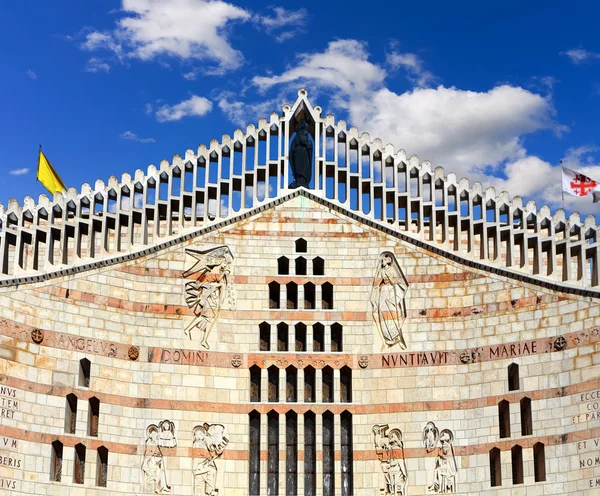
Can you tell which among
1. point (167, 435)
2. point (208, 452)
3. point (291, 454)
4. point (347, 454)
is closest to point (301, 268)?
point (291, 454)

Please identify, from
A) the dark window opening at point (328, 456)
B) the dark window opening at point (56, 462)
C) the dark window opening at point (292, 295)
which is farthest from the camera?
the dark window opening at point (292, 295)

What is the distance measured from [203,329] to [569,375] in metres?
8.42

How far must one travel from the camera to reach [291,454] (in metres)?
25.6

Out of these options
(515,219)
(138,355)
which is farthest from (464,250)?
(138,355)

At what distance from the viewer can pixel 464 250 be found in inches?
1041

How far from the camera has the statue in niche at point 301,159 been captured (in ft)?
89.8

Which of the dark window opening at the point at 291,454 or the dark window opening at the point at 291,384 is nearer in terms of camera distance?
the dark window opening at the point at 291,454

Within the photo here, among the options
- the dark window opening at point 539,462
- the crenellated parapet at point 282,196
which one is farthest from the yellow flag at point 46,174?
the dark window opening at point 539,462

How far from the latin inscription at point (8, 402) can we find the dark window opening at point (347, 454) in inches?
292

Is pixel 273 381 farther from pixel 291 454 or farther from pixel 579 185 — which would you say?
pixel 579 185

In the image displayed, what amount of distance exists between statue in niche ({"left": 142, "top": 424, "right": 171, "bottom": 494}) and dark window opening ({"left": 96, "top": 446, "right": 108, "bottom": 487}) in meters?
0.84

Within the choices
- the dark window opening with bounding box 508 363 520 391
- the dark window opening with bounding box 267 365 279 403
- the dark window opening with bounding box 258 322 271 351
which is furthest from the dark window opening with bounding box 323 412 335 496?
the dark window opening with bounding box 508 363 520 391

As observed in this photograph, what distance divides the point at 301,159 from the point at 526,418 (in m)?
8.35

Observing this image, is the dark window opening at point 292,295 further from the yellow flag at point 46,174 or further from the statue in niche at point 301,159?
the yellow flag at point 46,174
